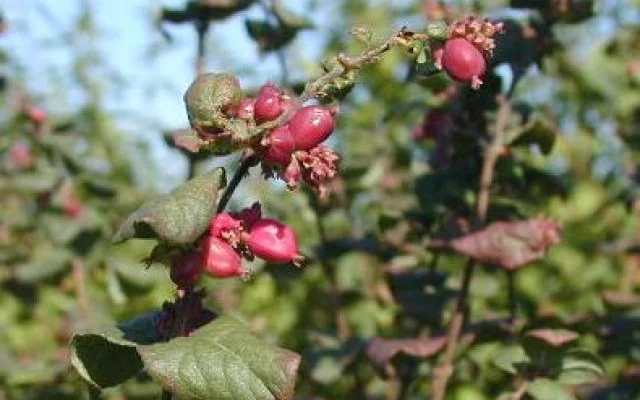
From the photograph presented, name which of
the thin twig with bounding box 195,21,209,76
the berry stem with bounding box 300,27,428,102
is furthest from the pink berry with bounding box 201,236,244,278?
the thin twig with bounding box 195,21,209,76

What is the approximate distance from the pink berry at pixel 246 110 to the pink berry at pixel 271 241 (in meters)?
0.14

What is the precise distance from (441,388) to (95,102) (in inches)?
196

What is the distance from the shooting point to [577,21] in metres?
2.58

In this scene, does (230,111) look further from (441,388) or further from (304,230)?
(304,230)

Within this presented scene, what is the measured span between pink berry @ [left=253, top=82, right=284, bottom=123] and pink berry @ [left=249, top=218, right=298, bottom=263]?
0.14 m

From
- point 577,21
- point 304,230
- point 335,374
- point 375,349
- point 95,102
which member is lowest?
point 95,102

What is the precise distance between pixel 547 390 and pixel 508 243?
0.28 m

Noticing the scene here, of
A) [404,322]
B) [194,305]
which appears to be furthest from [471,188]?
[194,305]

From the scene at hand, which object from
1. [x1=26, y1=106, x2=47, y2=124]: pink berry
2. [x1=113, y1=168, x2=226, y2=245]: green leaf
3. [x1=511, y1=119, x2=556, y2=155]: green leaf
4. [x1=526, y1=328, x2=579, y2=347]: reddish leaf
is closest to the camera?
[x1=113, y1=168, x2=226, y2=245]: green leaf

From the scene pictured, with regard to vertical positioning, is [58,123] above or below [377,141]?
above

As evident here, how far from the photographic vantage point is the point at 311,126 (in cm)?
156

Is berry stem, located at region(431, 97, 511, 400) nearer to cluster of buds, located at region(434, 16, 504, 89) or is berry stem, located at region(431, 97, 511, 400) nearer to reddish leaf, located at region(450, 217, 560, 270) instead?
reddish leaf, located at region(450, 217, 560, 270)

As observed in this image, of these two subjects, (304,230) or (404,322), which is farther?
(304,230)

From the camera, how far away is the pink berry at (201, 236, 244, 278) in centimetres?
156
